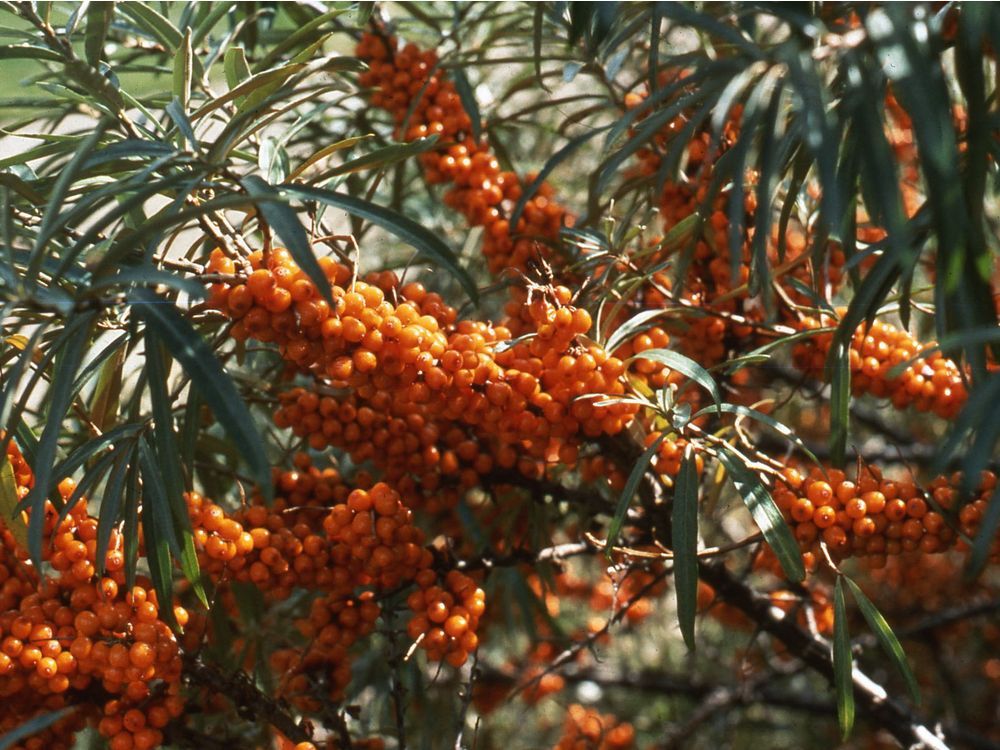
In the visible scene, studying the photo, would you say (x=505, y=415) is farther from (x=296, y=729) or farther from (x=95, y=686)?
(x=95, y=686)

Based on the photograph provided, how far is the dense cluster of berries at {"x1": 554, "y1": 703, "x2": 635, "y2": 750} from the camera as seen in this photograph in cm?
181

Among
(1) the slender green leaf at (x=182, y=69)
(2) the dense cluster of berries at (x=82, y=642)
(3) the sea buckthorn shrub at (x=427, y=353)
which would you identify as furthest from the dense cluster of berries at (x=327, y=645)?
(1) the slender green leaf at (x=182, y=69)

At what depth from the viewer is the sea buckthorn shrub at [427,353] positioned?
0.92 meters

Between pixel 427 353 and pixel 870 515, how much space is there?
54 centimetres

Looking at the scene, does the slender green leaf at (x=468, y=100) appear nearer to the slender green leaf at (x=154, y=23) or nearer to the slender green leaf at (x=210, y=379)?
the slender green leaf at (x=154, y=23)

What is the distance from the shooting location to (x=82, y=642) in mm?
1104

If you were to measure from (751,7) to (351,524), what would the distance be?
2.39ft

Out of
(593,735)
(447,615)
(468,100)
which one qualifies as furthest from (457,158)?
(593,735)

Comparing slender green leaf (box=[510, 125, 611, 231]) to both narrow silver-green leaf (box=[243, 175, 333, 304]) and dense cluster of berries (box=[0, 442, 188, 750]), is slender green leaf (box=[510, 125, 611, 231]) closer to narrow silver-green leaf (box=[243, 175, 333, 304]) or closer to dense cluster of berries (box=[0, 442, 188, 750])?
narrow silver-green leaf (box=[243, 175, 333, 304])

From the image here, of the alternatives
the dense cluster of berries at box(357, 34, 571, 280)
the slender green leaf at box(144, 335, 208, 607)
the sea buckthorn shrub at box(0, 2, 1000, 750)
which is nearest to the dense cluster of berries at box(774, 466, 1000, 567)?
the sea buckthorn shrub at box(0, 2, 1000, 750)

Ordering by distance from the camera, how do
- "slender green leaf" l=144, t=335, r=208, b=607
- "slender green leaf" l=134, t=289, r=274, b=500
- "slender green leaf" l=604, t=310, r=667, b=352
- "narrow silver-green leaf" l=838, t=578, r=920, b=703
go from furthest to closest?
"slender green leaf" l=604, t=310, r=667, b=352 < "narrow silver-green leaf" l=838, t=578, r=920, b=703 < "slender green leaf" l=144, t=335, r=208, b=607 < "slender green leaf" l=134, t=289, r=274, b=500

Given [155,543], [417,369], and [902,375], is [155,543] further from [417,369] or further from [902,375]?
[902,375]

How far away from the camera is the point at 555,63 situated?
2.04 metres

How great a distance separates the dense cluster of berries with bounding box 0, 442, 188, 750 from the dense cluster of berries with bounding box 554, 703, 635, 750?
0.83 metres
